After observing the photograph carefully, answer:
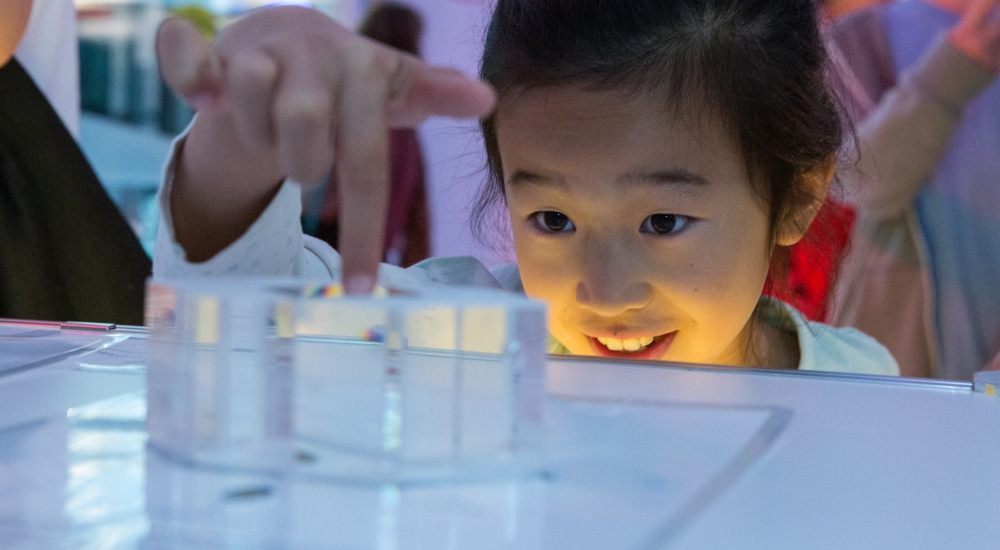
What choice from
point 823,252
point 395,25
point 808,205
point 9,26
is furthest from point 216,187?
point 395,25

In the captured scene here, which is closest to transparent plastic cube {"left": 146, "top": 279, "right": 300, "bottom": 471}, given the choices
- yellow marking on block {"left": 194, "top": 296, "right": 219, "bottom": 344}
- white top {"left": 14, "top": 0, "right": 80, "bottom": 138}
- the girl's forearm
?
yellow marking on block {"left": 194, "top": 296, "right": 219, "bottom": 344}

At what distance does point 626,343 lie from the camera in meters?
0.78

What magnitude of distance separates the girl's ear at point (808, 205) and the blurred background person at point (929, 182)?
29.7 inches

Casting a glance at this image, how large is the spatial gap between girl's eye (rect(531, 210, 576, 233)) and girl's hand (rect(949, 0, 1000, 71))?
1.21m

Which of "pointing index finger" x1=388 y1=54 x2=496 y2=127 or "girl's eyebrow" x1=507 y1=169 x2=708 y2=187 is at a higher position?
"girl's eyebrow" x1=507 y1=169 x2=708 y2=187

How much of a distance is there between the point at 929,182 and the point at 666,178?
3.64 feet

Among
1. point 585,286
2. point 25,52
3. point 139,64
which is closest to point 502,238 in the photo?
point 585,286

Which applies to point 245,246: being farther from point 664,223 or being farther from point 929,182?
point 929,182

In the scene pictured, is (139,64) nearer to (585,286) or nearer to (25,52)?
(25,52)

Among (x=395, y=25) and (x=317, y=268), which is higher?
(x=395, y=25)

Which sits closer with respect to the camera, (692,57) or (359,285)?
(359,285)

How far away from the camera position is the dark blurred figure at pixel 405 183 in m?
1.43

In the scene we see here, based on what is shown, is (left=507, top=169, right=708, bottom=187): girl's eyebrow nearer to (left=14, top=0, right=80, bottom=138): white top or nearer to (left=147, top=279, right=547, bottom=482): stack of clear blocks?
(left=147, top=279, right=547, bottom=482): stack of clear blocks

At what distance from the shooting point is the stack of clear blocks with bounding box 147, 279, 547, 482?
0.76 feet
